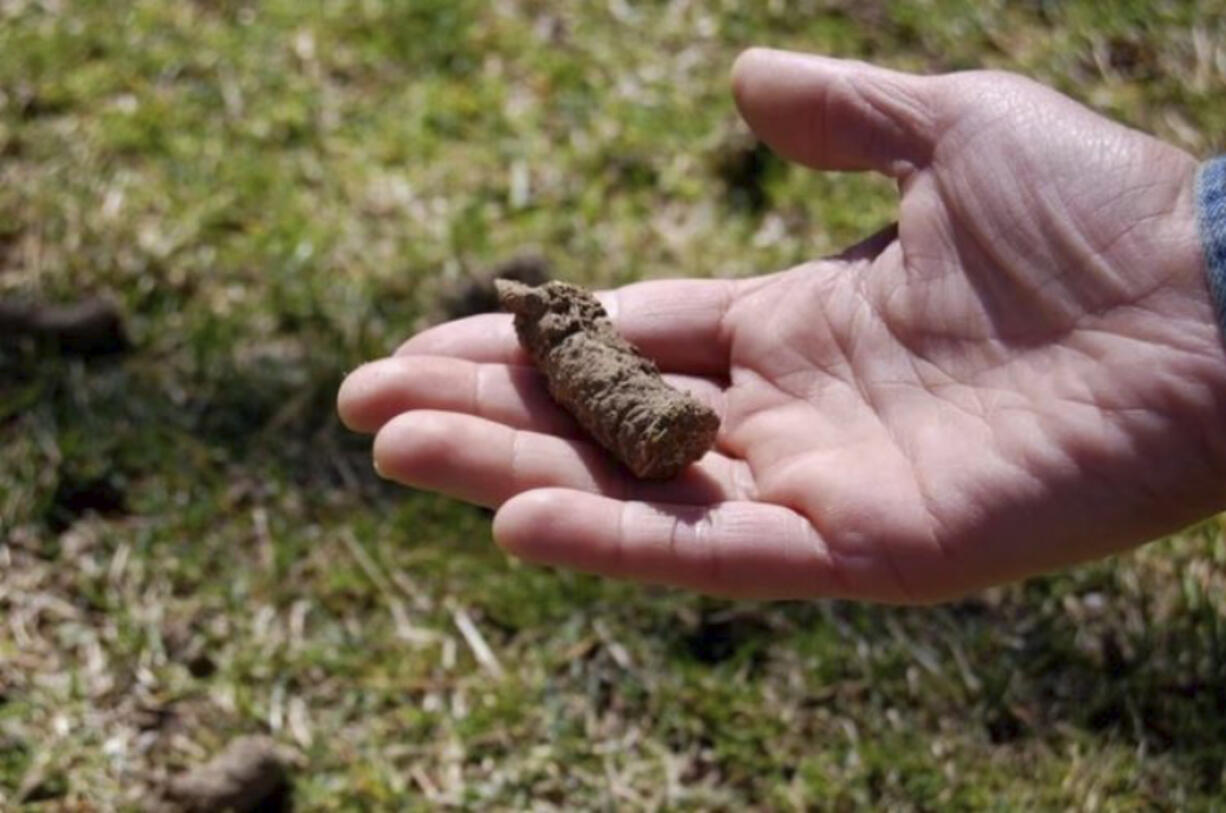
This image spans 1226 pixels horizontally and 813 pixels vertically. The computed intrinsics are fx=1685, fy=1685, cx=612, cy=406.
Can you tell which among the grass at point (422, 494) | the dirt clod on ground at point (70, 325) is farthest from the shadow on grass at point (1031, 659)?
the dirt clod on ground at point (70, 325)

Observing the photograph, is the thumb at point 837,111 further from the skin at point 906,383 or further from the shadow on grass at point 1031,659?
the shadow on grass at point 1031,659

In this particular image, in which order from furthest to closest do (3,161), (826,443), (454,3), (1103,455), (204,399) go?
1. (454,3)
2. (3,161)
3. (204,399)
4. (826,443)
5. (1103,455)

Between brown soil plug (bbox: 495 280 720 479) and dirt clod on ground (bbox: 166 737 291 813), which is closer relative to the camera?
brown soil plug (bbox: 495 280 720 479)

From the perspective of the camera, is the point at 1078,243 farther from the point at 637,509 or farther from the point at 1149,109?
the point at 1149,109

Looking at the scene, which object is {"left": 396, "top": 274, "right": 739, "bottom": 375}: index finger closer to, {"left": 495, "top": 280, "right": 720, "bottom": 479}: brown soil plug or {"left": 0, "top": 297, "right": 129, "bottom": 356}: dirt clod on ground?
{"left": 495, "top": 280, "right": 720, "bottom": 479}: brown soil plug

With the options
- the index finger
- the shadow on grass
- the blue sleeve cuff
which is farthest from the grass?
the blue sleeve cuff

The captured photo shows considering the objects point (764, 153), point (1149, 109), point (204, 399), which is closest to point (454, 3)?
point (764, 153)
